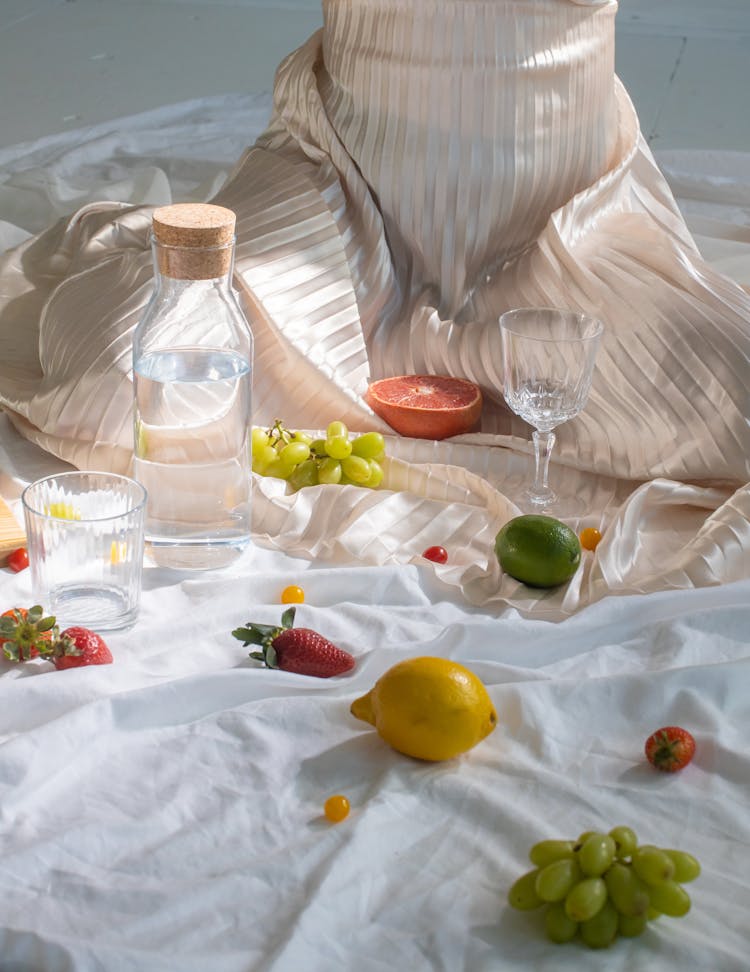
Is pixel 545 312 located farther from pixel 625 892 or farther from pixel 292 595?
pixel 625 892

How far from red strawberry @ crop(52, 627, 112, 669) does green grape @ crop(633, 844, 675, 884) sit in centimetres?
56

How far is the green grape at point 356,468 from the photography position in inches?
64.4

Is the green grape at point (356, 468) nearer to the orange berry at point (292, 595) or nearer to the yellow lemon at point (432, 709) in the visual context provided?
the orange berry at point (292, 595)

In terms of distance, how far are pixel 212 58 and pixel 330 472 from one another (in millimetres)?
3210

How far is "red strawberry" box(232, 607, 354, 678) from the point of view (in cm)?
128

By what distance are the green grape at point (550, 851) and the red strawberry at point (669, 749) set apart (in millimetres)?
198

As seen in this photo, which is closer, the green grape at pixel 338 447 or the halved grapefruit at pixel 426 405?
the green grape at pixel 338 447

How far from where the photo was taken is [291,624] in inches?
51.6

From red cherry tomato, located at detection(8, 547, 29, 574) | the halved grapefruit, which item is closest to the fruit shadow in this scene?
red cherry tomato, located at detection(8, 547, 29, 574)

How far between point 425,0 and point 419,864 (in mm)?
1168

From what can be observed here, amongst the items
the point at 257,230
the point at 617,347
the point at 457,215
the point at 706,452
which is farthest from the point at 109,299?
the point at 706,452

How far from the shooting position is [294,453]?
5.41 ft

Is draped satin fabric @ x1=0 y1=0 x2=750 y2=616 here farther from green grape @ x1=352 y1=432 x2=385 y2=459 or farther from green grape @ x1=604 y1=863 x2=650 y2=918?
green grape @ x1=604 y1=863 x2=650 y2=918

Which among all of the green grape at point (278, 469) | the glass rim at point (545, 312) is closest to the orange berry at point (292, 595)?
the green grape at point (278, 469)
